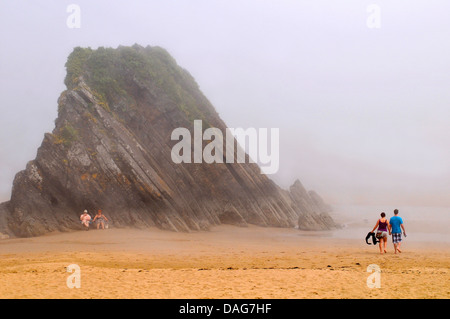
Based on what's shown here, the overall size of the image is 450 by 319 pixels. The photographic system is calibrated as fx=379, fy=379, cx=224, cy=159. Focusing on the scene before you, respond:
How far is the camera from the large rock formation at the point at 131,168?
26766mm

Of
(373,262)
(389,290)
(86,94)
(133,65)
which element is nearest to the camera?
(389,290)

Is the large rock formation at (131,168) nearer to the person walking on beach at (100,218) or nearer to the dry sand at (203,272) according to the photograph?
the person walking on beach at (100,218)

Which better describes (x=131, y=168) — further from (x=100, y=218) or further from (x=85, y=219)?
(x=85, y=219)

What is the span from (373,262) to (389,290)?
6.28 meters

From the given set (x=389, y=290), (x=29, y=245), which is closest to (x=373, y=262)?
(x=389, y=290)

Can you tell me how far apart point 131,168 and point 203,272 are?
55.5 feet

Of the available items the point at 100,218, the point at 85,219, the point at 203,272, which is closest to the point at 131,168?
the point at 100,218

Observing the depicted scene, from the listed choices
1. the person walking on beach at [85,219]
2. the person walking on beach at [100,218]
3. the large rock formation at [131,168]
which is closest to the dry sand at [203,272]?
the person walking on beach at [85,219]

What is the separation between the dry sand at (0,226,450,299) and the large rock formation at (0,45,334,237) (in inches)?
204

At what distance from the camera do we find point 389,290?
33.8ft

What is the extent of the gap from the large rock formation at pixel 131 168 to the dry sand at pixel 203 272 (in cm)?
519

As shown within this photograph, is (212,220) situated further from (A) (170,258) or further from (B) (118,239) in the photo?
(A) (170,258)
